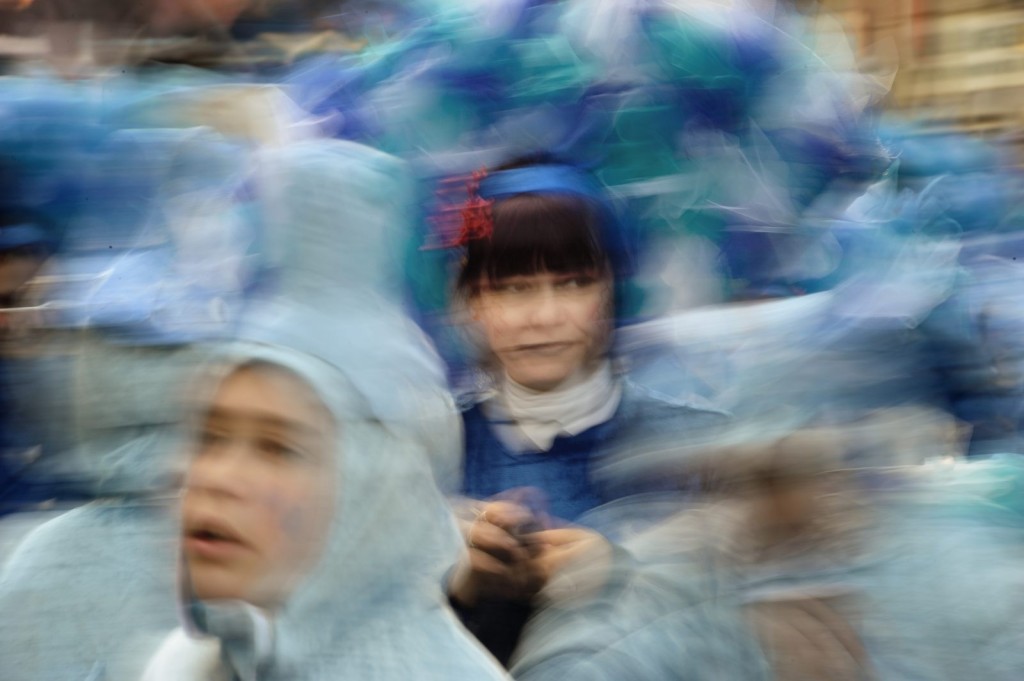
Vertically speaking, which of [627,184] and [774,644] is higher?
[627,184]

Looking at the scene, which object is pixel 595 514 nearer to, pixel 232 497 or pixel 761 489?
pixel 761 489

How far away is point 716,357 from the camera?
4.24 ft

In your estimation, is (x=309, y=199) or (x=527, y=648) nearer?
(x=309, y=199)

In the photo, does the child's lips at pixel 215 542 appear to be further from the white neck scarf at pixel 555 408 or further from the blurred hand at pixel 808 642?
the blurred hand at pixel 808 642

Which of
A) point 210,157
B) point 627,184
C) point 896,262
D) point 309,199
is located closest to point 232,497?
point 309,199

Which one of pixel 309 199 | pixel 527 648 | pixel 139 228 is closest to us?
pixel 309 199

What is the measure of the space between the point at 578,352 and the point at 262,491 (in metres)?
0.33

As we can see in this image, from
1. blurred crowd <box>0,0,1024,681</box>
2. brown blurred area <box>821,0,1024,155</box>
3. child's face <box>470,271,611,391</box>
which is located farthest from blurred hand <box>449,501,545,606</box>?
brown blurred area <box>821,0,1024,155</box>

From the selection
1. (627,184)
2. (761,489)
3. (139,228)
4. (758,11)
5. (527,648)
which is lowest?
(527,648)

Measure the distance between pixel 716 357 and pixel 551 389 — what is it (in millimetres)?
155

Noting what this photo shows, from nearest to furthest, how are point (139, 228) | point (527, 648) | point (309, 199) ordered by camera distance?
1. point (309, 199)
2. point (527, 648)
3. point (139, 228)

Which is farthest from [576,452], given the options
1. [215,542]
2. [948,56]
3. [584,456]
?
[948,56]

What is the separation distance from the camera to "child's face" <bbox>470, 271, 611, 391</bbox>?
1.30m

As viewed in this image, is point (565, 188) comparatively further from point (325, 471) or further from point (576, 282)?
point (325, 471)
